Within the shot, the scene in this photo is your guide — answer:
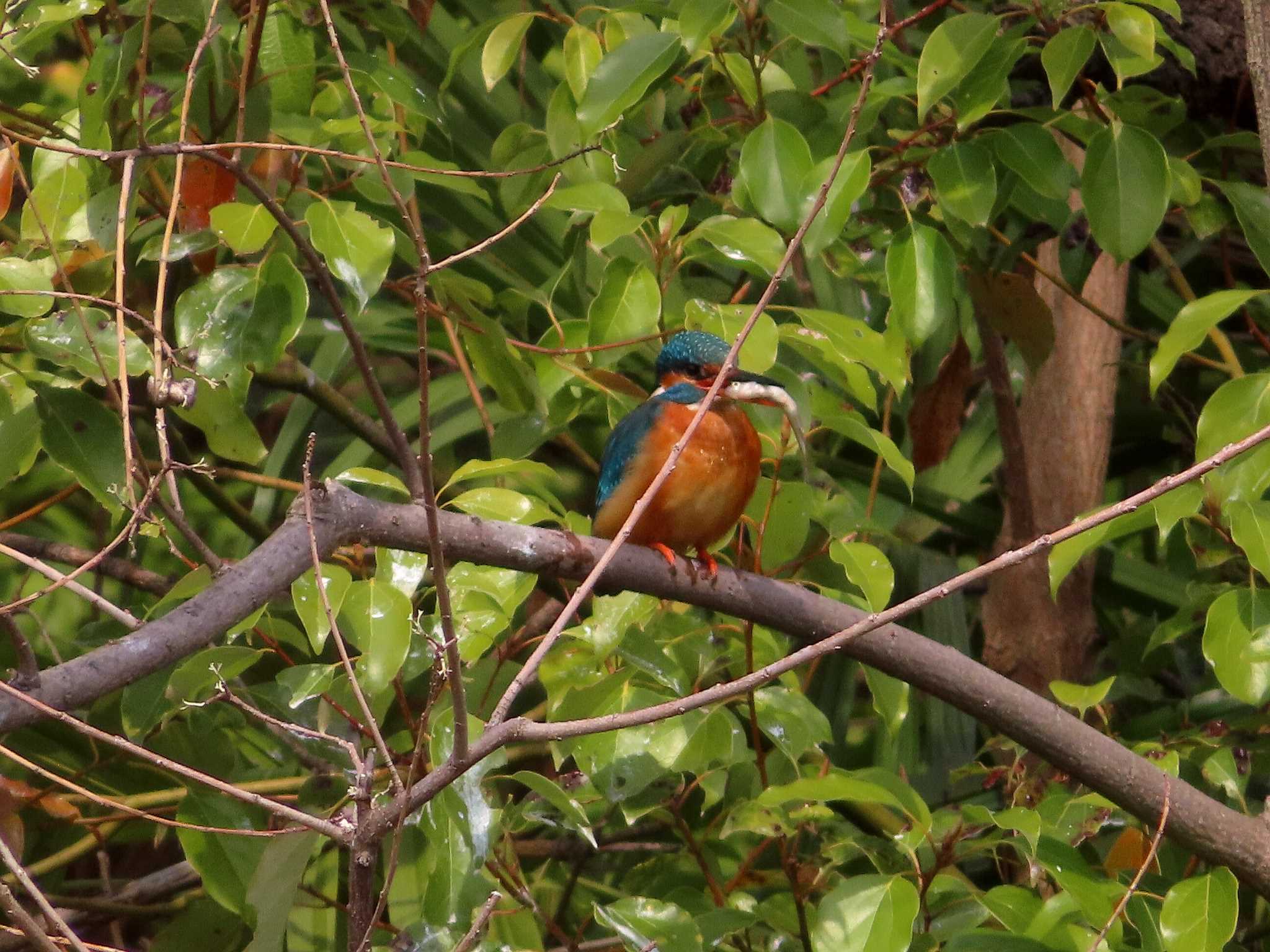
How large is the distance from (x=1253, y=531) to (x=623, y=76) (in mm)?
923

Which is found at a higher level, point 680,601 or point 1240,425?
point 1240,425

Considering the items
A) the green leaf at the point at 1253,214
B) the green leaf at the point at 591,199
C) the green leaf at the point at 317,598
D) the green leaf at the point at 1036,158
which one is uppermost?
the green leaf at the point at 591,199

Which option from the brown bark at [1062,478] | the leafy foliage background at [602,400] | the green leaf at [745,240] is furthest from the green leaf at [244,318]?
the brown bark at [1062,478]

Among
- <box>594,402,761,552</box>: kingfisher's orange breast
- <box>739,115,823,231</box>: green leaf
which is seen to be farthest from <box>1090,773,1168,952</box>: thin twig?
<box>739,115,823,231</box>: green leaf

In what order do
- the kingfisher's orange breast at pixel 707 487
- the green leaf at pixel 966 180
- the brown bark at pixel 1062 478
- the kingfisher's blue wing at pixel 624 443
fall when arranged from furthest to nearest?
the brown bark at pixel 1062 478 → the kingfisher's blue wing at pixel 624 443 → the kingfisher's orange breast at pixel 707 487 → the green leaf at pixel 966 180

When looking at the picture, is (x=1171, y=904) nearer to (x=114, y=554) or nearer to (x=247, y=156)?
(x=247, y=156)

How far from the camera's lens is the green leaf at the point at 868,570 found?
172cm

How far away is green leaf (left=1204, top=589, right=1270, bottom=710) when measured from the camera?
1.70 metres

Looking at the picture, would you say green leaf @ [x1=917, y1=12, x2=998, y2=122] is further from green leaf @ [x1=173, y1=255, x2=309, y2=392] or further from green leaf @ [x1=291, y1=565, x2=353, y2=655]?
green leaf @ [x1=291, y1=565, x2=353, y2=655]

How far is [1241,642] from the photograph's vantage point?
1.71 m

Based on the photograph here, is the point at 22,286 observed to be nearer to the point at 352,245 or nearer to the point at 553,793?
the point at 352,245

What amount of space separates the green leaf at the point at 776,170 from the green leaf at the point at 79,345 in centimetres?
77

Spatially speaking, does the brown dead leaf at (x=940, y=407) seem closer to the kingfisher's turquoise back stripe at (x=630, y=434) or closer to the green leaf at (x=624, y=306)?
the kingfisher's turquoise back stripe at (x=630, y=434)

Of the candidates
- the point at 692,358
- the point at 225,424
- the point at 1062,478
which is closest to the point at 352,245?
the point at 225,424
